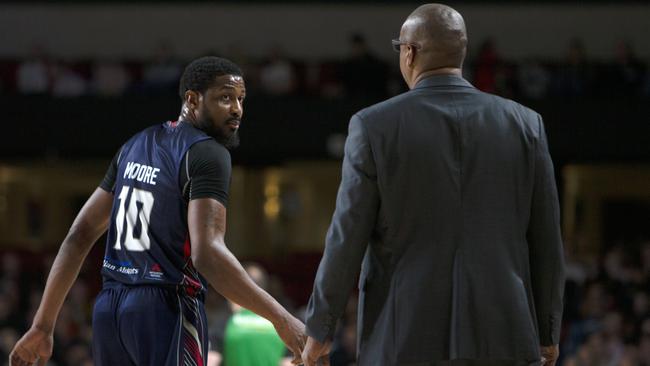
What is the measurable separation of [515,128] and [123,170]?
167cm

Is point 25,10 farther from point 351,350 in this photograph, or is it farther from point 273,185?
point 351,350

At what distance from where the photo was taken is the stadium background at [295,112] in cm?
1345

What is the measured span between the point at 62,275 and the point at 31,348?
35cm

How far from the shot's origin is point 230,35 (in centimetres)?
2066

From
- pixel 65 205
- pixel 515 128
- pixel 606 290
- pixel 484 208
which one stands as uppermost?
pixel 515 128

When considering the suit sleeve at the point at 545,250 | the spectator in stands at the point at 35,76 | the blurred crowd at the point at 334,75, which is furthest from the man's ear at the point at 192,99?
the spectator in stands at the point at 35,76

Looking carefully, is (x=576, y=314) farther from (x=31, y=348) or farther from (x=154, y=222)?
(x=154, y=222)

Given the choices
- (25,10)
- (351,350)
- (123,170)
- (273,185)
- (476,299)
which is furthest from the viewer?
(273,185)

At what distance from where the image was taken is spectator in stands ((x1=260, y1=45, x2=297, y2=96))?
56.5 ft

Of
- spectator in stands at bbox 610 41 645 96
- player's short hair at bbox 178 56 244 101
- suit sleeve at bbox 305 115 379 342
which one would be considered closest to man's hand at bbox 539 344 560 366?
suit sleeve at bbox 305 115 379 342

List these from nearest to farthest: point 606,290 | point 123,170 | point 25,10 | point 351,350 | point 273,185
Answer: point 123,170 → point 351,350 → point 606,290 → point 25,10 → point 273,185

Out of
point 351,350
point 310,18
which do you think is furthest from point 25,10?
point 351,350

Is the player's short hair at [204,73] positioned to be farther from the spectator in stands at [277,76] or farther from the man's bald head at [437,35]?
the spectator in stands at [277,76]

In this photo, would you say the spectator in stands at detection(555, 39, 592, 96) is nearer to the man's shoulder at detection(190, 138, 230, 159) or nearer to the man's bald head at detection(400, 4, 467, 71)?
the man's shoulder at detection(190, 138, 230, 159)
